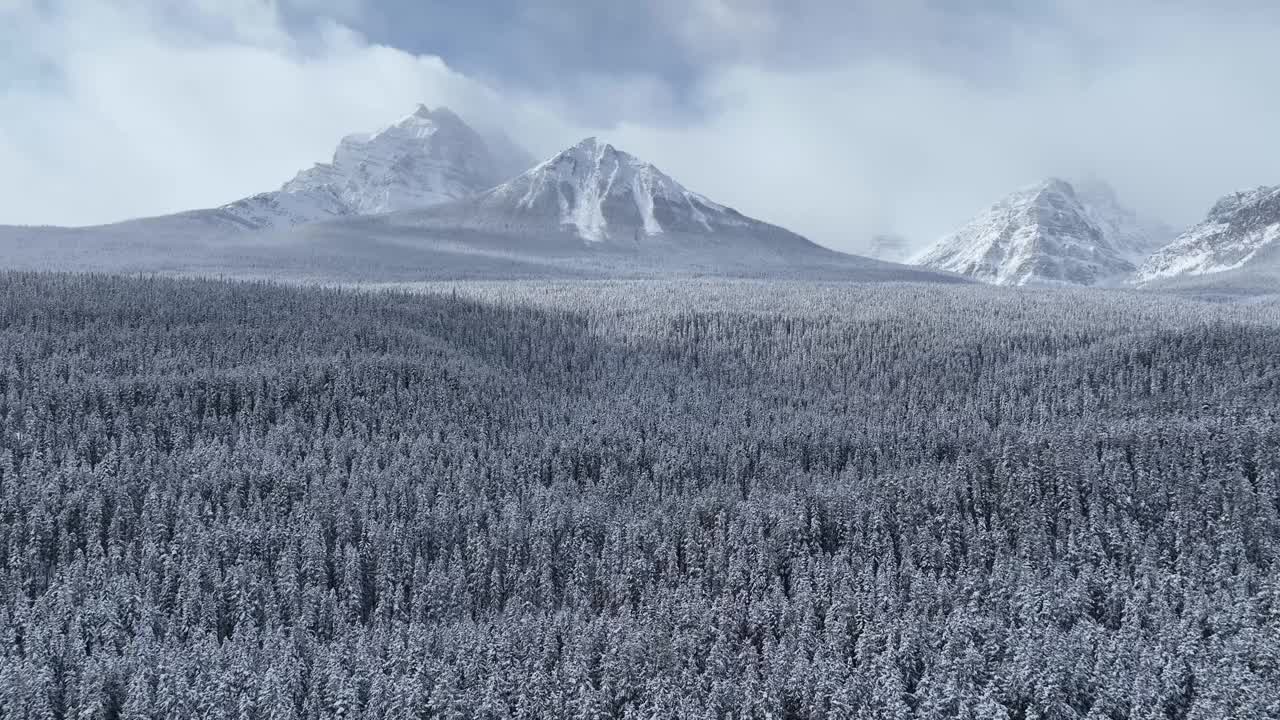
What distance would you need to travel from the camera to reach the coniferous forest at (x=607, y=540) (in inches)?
2239

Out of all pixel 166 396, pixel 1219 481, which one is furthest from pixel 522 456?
pixel 1219 481

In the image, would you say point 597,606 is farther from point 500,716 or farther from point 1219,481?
point 1219,481

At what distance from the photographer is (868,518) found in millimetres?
91562

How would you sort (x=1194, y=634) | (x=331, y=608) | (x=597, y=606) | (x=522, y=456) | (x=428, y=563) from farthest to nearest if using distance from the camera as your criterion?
(x=522, y=456)
(x=428, y=563)
(x=597, y=606)
(x=331, y=608)
(x=1194, y=634)

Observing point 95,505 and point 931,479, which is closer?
point 95,505

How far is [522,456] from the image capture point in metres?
115

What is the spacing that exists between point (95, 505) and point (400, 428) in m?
45.7

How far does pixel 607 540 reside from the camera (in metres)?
84.8

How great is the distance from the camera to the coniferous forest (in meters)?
56.9

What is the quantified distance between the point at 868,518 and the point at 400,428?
73964mm

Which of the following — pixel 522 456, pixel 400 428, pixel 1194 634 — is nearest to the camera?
pixel 1194 634

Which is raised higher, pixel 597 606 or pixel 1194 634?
pixel 1194 634

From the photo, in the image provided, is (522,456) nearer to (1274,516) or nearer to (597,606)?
(597,606)

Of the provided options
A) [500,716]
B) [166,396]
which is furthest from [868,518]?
[166,396]
